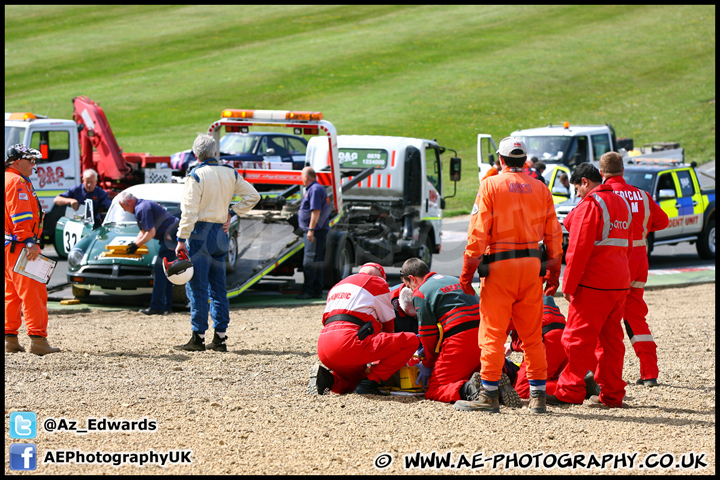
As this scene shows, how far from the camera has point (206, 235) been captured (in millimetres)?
8406

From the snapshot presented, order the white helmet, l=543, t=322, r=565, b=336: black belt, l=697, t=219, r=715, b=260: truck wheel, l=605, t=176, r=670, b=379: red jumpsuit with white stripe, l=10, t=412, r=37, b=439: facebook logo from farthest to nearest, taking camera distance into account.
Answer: l=697, t=219, r=715, b=260: truck wheel
the white helmet
l=605, t=176, r=670, b=379: red jumpsuit with white stripe
l=543, t=322, r=565, b=336: black belt
l=10, t=412, r=37, b=439: facebook logo

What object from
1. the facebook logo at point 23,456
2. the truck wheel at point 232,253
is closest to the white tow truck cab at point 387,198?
the truck wheel at point 232,253

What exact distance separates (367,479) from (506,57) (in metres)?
47.1

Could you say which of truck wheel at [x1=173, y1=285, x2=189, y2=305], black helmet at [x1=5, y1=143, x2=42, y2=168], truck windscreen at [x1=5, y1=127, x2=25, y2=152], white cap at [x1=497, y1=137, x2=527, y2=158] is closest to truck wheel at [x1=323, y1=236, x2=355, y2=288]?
truck wheel at [x1=173, y1=285, x2=189, y2=305]

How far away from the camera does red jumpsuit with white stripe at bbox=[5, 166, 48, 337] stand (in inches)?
305

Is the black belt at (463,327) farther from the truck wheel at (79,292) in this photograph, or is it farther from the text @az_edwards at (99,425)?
the truck wheel at (79,292)

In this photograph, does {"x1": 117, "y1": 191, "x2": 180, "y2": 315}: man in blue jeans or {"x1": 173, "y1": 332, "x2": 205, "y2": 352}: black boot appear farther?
{"x1": 117, "y1": 191, "x2": 180, "y2": 315}: man in blue jeans

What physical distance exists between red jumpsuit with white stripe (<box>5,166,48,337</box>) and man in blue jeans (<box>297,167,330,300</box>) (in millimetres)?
4871

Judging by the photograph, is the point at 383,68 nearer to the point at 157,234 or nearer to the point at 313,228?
the point at 313,228

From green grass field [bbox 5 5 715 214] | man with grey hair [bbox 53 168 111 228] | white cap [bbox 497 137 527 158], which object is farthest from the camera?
green grass field [bbox 5 5 715 214]

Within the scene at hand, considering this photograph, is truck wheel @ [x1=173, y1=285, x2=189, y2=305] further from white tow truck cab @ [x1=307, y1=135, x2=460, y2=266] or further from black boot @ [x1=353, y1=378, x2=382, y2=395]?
black boot @ [x1=353, y1=378, x2=382, y2=395]

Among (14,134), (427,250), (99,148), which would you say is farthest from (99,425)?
(99,148)

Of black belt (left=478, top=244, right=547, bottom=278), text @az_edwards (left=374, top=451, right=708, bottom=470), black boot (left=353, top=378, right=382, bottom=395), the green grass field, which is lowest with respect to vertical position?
text @az_edwards (left=374, top=451, right=708, bottom=470)

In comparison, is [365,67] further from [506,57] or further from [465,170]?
[465,170]
